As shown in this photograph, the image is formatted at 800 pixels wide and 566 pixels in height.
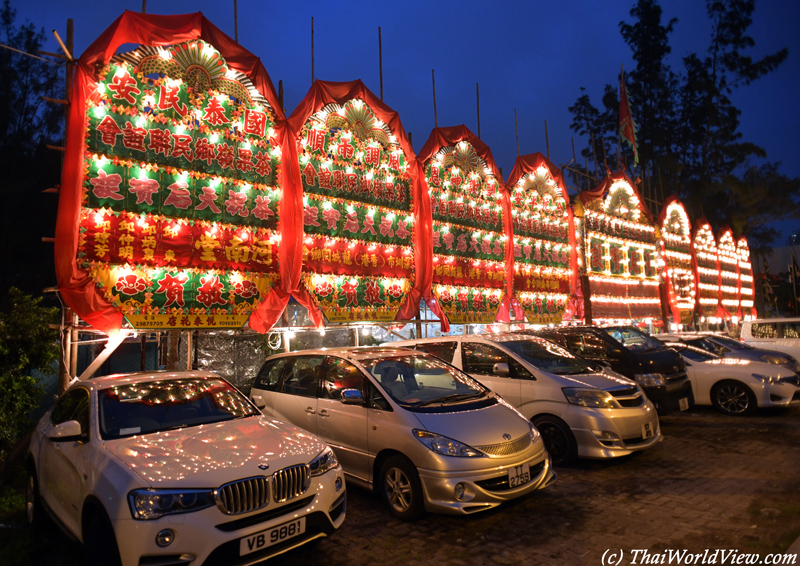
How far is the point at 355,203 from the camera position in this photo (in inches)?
445

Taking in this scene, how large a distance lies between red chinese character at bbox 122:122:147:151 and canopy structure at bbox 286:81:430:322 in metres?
2.85

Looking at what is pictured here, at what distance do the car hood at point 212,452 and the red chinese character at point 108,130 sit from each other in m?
5.76

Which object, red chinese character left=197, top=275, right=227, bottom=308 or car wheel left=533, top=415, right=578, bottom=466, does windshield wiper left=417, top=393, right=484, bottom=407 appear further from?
red chinese character left=197, top=275, right=227, bottom=308

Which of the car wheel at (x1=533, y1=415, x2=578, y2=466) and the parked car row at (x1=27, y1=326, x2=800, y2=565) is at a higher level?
the parked car row at (x1=27, y1=326, x2=800, y2=565)

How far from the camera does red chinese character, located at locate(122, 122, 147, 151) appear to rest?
8102mm

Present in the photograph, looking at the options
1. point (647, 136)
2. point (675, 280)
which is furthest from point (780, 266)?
point (675, 280)

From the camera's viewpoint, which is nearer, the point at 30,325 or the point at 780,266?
the point at 30,325

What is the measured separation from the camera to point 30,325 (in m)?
6.76

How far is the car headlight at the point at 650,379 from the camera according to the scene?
8297mm

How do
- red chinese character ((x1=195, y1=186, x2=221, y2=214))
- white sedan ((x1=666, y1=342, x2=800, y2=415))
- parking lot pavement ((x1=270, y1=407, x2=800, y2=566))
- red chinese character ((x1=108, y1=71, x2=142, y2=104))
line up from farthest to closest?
white sedan ((x1=666, y1=342, x2=800, y2=415)) → red chinese character ((x1=195, y1=186, x2=221, y2=214)) → red chinese character ((x1=108, y1=71, x2=142, y2=104)) → parking lot pavement ((x1=270, y1=407, x2=800, y2=566))

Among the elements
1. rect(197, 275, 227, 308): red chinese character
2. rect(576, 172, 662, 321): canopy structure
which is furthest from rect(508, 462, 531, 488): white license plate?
rect(576, 172, 662, 321): canopy structure

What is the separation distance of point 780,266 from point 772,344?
53.7 metres

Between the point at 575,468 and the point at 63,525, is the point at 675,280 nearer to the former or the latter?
the point at 575,468

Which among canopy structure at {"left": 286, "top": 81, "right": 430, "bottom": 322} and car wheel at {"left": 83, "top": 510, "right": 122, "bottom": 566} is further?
canopy structure at {"left": 286, "top": 81, "right": 430, "bottom": 322}
